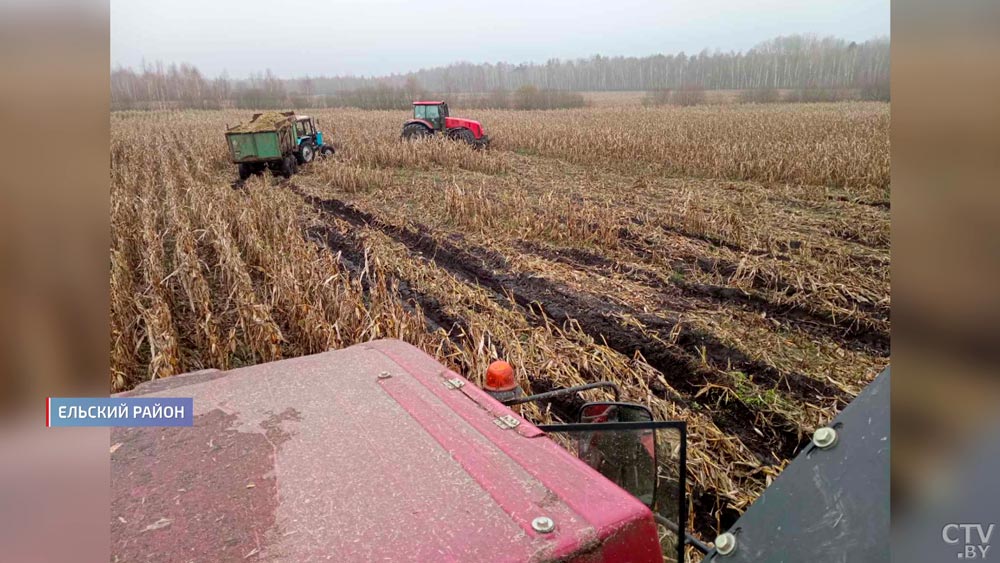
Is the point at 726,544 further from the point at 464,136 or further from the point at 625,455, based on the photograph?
the point at 464,136

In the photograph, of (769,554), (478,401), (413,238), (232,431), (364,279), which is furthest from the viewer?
(413,238)

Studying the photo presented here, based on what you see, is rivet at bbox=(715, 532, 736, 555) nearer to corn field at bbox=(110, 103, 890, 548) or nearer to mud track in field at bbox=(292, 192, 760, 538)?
corn field at bbox=(110, 103, 890, 548)

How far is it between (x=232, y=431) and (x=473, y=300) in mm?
5204

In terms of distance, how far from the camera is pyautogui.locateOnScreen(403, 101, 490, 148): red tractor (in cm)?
2147

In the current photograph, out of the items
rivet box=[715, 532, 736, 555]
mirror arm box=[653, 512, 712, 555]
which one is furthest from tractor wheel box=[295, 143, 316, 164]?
rivet box=[715, 532, 736, 555]

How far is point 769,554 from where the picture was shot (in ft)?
4.46

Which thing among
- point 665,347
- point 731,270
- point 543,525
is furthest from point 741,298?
point 543,525

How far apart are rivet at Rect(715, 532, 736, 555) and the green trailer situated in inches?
600

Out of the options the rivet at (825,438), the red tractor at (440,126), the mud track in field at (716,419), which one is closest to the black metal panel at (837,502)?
the rivet at (825,438)

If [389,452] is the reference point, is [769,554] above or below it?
below
